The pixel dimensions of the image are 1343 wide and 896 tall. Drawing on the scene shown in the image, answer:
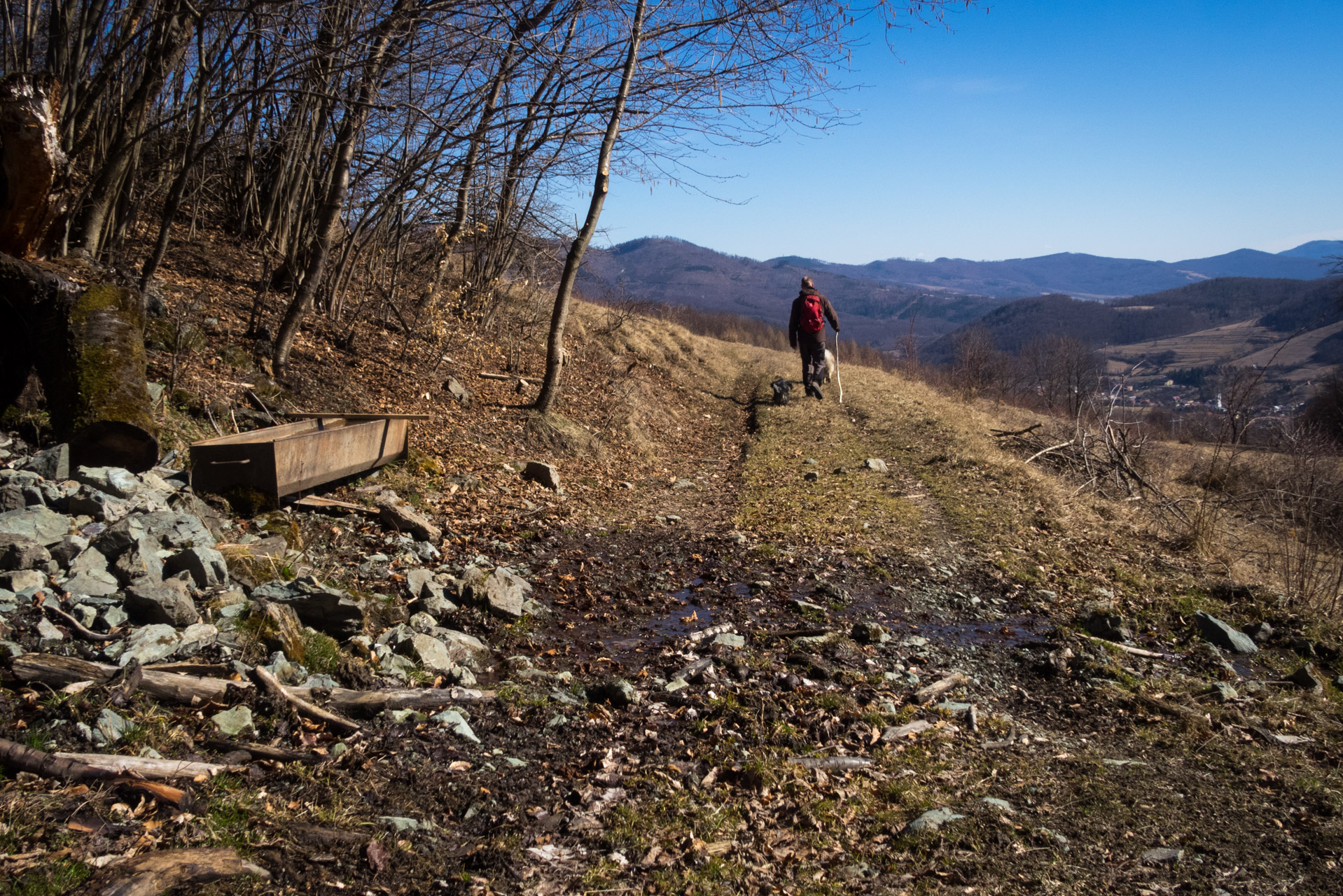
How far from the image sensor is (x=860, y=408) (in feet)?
54.5

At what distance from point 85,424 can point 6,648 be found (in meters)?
2.54

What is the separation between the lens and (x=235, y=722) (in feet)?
10.8

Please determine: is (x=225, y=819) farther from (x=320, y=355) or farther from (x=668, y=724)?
(x=320, y=355)

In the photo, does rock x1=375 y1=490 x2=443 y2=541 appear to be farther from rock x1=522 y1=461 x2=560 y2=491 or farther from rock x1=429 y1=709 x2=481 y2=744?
rock x1=429 y1=709 x2=481 y2=744

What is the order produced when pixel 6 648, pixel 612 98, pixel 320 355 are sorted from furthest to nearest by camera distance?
pixel 320 355 → pixel 612 98 → pixel 6 648

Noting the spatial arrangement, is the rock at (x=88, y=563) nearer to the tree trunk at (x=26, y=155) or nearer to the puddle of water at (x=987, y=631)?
the tree trunk at (x=26, y=155)

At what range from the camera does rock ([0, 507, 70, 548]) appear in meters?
3.99

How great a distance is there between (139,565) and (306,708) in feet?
4.46

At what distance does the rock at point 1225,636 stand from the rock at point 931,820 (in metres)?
4.09

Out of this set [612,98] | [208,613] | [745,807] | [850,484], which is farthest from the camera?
[850,484]

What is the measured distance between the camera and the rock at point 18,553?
12.4 feet

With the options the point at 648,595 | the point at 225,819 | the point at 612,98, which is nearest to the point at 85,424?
the point at 225,819

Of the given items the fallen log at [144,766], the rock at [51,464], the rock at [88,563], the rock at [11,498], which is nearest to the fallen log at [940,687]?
the fallen log at [144,766]

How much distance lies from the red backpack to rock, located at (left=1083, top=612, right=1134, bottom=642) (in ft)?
34.2
